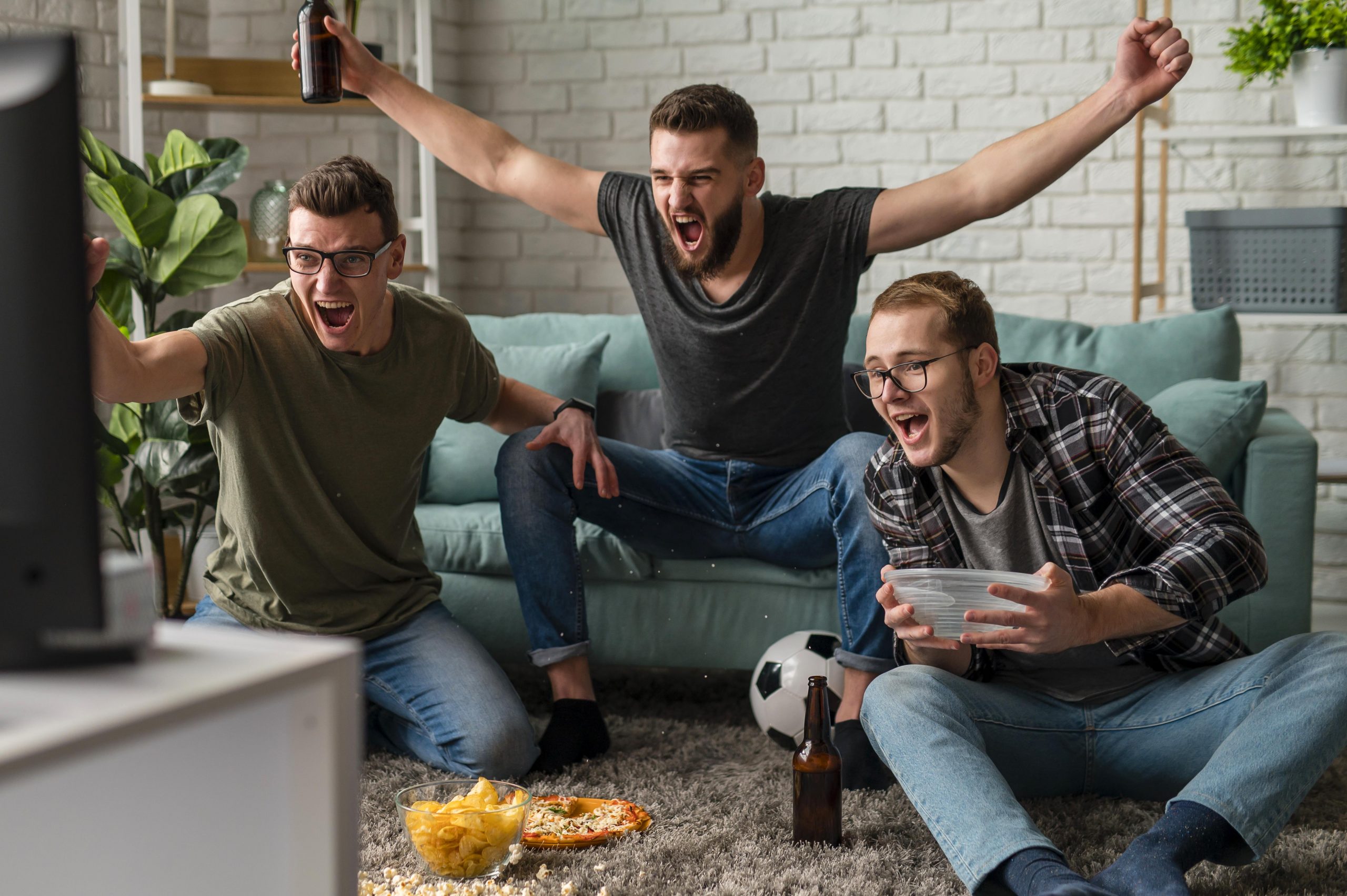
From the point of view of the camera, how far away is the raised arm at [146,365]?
1.74m

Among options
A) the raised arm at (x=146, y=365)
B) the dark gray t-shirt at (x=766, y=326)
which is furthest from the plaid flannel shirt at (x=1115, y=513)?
the raised arm at (x=146, y=365)

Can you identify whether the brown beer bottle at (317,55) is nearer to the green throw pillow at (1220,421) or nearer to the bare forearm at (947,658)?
the bare forearm at (947,658)

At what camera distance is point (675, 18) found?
3762mm

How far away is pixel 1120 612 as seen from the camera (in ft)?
5.48

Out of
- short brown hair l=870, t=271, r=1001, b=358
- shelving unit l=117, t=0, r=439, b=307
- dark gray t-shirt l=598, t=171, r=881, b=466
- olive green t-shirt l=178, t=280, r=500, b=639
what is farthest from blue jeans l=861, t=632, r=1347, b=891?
shelving unit l=117, t=0, r=439, b=307

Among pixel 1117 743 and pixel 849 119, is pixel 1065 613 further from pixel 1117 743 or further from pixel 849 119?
pixel 849 119

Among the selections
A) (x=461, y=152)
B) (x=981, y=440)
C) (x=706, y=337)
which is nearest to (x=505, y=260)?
(x=461, y=152)

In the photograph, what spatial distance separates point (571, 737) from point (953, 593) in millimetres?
839

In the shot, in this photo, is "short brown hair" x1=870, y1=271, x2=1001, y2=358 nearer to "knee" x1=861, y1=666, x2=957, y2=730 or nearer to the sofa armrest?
"knee" x1=861, y1=666, x2=957, y2=730

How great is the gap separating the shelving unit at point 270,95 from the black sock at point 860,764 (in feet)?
6.45

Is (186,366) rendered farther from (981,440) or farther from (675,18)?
(675,18)

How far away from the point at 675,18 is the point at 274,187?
4.25 ft

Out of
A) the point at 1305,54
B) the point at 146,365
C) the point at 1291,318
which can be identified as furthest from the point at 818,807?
the point at 1305,54

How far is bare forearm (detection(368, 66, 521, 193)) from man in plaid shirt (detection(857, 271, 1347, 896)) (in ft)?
3.34
